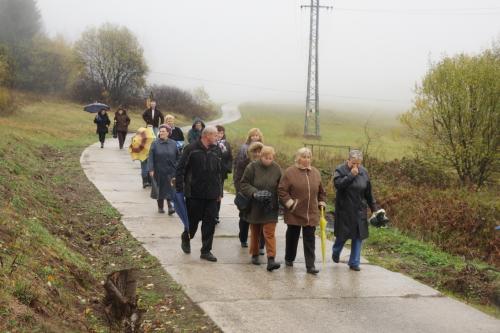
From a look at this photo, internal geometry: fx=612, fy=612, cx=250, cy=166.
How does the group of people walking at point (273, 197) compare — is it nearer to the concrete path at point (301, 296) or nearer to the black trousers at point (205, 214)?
the black trousers at point (205, 214)

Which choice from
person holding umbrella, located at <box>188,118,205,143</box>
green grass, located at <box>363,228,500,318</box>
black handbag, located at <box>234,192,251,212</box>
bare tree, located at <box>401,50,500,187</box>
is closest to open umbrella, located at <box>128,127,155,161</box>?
person holding umbrella, located at <box>188,118,205,143</box>

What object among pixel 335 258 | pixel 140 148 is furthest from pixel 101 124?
pixel 335 258

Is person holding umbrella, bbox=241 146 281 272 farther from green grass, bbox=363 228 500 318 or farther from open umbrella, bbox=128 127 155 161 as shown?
open umbrella, bbox=128 127 155 161

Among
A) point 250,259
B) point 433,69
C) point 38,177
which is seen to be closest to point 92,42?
point 433,69

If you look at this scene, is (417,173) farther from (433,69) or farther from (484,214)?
(484,214)

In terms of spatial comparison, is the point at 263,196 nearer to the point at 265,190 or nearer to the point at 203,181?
the point at 265,190

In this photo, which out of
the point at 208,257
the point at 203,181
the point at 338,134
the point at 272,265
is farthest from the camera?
the point at 338,134

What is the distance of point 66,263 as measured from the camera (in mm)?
6906

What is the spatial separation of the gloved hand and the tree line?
2345 inches

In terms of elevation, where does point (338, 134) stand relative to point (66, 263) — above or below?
below

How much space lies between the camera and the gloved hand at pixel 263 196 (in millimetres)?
7891

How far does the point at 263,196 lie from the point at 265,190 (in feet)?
0.57

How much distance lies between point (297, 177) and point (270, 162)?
1.40ft

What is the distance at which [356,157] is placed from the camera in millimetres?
8172
